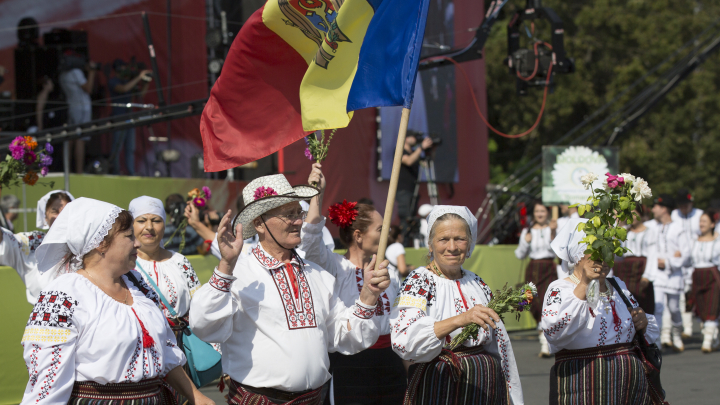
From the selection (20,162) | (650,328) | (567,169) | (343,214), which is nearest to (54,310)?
(343,214)

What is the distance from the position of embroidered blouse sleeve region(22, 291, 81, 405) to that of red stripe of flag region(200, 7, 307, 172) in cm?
159

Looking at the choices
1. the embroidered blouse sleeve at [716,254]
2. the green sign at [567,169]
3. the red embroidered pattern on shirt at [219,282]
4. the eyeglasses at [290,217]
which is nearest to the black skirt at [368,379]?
the eyeglasses at [290,217]

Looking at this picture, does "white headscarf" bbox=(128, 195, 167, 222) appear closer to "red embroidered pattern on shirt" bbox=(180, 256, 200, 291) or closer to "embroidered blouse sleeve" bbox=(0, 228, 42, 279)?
"red embroidered pattern on shirt" bbox=(180, 256, 200, 291)

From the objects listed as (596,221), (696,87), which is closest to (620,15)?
(696,87)

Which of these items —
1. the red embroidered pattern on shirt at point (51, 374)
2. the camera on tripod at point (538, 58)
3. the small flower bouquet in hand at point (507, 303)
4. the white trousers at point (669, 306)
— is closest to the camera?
the red embroidered pattern on shirt at point (51, 374)

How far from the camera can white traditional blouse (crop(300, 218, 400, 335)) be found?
4.25 m

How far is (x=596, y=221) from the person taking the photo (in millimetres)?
3957

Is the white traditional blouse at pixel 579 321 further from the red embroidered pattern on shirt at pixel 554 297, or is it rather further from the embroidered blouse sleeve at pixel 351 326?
the embroidered blouse sleeve at pixel 351 326

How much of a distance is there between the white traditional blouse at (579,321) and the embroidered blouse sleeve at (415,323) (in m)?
0.72

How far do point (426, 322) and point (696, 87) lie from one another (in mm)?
24621

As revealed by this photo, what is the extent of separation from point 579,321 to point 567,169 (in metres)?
6.89

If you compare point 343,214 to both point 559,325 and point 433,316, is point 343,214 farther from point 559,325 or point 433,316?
point 559,325

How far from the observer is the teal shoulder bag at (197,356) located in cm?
486

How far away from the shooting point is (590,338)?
4.15 m
